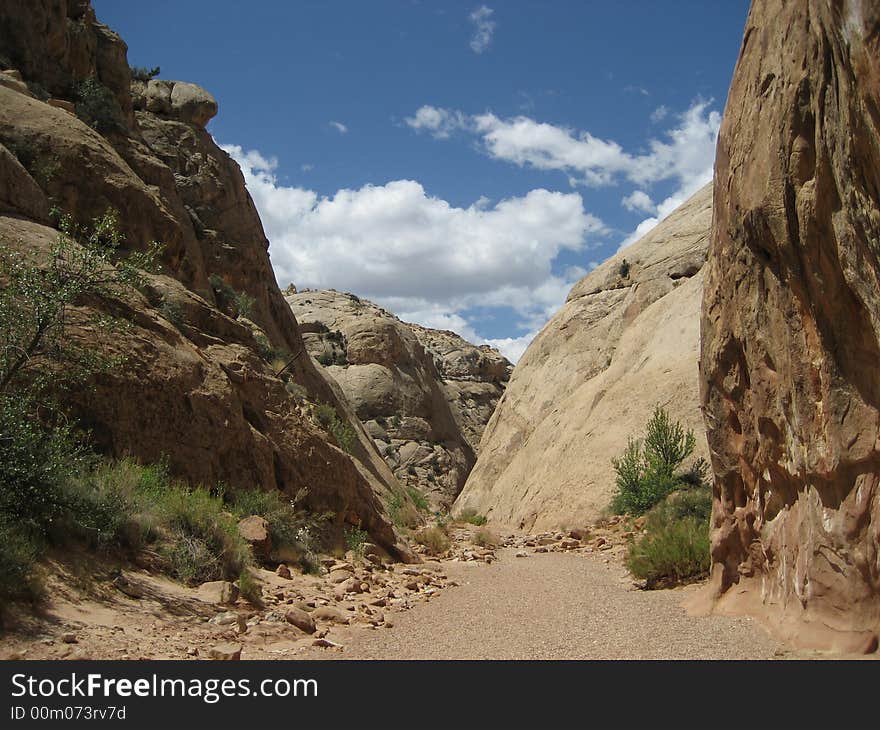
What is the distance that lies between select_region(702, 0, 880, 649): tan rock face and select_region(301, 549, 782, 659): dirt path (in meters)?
0.72

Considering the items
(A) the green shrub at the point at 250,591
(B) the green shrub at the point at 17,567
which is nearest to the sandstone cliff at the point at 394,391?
(A) the green shrub at the point at 250,591

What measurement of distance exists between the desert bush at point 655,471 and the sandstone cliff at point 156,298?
7.00 m

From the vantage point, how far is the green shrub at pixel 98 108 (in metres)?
19.1

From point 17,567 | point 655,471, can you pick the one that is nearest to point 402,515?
point 655,471

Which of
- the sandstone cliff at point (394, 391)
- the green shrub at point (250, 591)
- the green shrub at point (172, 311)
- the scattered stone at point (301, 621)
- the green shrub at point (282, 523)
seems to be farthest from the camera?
the sandstone cliff at point (394, 391)

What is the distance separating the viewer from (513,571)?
14383mm

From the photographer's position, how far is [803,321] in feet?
23.4

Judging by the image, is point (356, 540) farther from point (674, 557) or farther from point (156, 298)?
point (156, 298)

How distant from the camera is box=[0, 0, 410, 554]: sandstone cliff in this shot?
11906mm

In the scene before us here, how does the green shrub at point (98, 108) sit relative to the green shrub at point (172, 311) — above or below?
above

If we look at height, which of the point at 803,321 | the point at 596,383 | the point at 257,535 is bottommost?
the point at 257,535

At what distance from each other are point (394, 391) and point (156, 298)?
30.4 m

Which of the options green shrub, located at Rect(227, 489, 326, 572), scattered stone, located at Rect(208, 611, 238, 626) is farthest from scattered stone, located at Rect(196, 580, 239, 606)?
green shrub, located at Rect(227, 489, 326, 572)

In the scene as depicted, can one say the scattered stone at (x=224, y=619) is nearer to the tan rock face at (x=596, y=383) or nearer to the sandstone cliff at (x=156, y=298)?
the sandstone cliff at (x=156, y=298)
